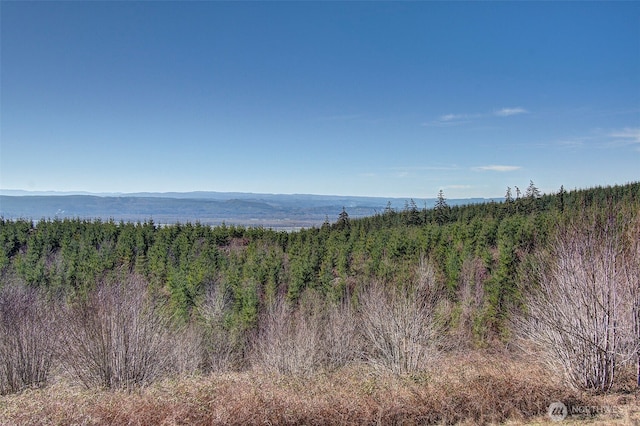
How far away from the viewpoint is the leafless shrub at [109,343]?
13.4 m

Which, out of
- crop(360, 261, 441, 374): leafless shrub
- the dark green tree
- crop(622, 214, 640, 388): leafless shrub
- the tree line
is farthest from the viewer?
the dark green tree

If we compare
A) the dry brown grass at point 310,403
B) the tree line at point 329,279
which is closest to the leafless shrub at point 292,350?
the tree line at point 329,279

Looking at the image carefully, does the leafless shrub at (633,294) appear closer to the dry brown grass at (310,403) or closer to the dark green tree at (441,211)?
the dry brown grass at (310,403)

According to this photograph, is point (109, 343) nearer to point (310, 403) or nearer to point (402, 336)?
point (310, 403)

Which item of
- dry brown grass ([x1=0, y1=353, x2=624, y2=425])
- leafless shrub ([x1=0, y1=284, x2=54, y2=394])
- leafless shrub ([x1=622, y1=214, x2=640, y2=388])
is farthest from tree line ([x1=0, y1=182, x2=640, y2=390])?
dry brown grass ([x1=0, y1=353, x2=624, y2=425])

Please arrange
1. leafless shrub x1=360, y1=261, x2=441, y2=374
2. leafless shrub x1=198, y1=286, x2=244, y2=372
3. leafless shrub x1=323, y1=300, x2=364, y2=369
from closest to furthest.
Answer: leafless shrub x1=360, y1=261, x2=441, y2=374, leafless shrub x1=323, y1=300, x2=364, y2=369, leafless shrub x1=198, y1=286, x2=244, y2=372

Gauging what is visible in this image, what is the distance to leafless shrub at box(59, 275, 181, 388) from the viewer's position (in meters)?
13.4

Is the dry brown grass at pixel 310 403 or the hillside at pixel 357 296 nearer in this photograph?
the dry brown grass at pixel 310 403

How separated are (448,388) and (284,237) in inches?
2018

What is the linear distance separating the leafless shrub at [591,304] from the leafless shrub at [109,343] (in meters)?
12.5

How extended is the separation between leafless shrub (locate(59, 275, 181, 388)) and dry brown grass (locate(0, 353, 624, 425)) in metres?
1.96

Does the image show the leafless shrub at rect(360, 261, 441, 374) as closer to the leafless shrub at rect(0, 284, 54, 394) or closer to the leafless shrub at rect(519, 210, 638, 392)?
the leafless shrub at rect(519, 210, 638, 392)

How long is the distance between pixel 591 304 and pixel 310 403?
7.44 metres

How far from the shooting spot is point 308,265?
42.3 metres
